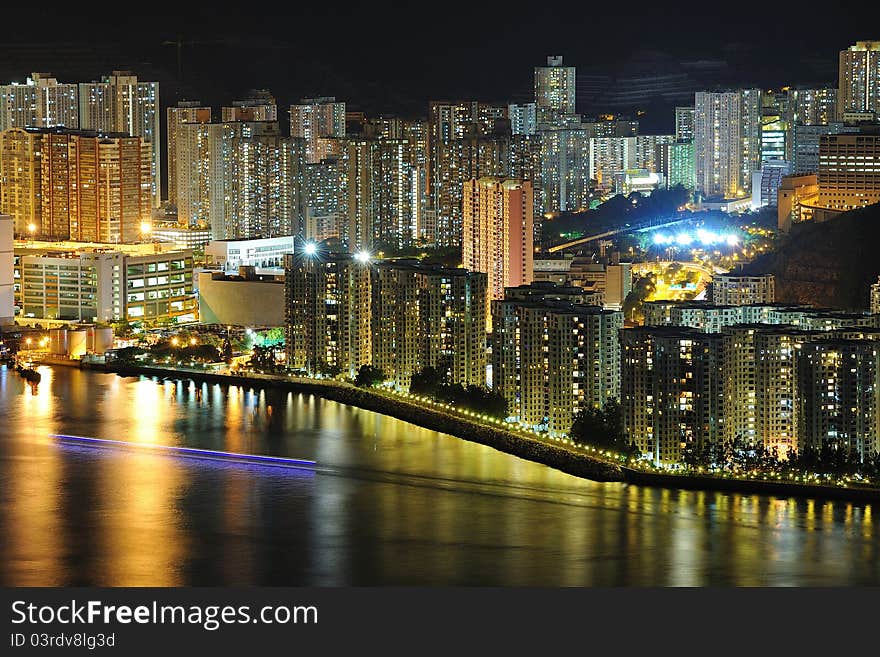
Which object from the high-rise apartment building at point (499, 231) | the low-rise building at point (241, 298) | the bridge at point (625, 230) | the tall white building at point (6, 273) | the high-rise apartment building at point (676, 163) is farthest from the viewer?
the high-rise apartment building at point (676, 163)

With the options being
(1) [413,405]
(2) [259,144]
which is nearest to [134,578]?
(1) [413,405]

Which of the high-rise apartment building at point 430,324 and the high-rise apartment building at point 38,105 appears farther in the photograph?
the high-rise apartment building at point 38,105

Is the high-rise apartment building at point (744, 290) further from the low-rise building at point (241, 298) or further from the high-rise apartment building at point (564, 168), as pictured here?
the high-rise apartment building at point (564, 168)

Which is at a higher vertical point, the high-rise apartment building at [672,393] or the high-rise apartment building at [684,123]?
the high-rise apartment building at [684,123]

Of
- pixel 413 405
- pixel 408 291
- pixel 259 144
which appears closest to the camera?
pixel 413 405

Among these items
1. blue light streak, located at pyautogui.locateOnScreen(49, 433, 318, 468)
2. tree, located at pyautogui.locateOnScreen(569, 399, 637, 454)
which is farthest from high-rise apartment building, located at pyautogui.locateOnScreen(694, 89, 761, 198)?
blue light streak, located at pyautogui.locateOnScreen(49, 433, 318, 468)

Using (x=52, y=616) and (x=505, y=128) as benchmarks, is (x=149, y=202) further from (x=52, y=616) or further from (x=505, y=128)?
(x=52, y=616)

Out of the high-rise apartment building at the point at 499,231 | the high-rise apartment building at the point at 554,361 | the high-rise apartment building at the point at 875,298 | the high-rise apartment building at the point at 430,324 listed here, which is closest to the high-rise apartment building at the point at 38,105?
the high-rise apartment building at the point at 499,231
